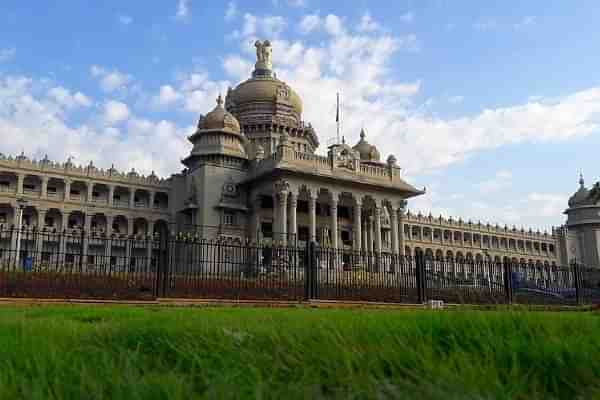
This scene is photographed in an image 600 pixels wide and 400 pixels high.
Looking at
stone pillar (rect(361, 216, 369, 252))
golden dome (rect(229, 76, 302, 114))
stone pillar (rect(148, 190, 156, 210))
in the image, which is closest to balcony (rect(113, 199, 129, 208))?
stone pillar (rect(148, 190, 156, 210))

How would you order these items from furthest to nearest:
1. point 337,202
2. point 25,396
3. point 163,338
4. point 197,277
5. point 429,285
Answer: point 337,202 < point 429,285 < point 197,277 < point 163,338 < point 25,396

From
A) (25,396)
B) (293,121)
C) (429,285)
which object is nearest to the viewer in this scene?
(25,396)

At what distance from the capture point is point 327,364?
2320mm

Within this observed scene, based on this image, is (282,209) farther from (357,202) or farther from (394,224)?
(394,224)

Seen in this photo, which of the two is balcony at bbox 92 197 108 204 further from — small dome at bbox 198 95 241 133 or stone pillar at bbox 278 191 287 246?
stone pillar at bbox 278 191 287 246

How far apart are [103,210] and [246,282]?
2984 cm

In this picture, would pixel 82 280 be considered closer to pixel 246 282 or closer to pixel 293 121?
pixel 246 282

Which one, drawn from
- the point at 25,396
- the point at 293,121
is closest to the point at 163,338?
the point at 25,396

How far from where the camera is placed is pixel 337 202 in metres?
39.7

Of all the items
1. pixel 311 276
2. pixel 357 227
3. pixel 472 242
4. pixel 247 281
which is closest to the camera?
pixel 311 276

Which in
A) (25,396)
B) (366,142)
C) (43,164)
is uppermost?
(366,142)

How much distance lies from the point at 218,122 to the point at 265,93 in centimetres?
1092

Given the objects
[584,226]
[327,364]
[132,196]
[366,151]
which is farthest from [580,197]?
[327,364]

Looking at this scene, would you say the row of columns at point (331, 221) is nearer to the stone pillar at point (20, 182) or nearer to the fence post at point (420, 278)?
the fence post at point (420, 278)
